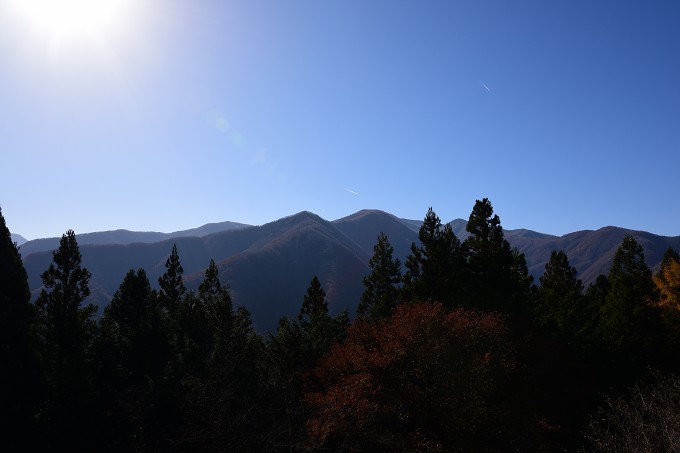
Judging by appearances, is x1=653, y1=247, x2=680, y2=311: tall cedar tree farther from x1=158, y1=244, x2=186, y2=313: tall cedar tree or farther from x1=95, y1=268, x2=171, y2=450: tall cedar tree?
x1=158, y1=244, x2=186, y2=313: tall cedar tree

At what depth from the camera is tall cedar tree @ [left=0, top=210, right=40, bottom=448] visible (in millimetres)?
19594

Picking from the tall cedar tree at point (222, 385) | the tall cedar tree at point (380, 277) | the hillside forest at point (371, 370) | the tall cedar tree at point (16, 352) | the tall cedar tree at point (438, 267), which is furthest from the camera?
the tall cedar tree at point (380, 277)

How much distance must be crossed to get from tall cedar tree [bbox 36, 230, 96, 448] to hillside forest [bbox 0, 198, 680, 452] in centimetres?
9

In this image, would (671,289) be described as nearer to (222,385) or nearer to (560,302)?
(560,302)

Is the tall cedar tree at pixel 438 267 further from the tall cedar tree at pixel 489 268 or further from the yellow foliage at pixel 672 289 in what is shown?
the yellow foliage at pixel 672 289

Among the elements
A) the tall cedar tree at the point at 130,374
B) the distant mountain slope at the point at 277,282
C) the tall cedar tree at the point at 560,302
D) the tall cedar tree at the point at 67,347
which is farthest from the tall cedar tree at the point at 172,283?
the distant mountain slope at the point at 277,282

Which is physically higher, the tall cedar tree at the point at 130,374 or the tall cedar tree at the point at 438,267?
the tall cedar tree at the point at 438,267

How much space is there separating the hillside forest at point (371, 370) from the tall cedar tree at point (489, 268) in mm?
106

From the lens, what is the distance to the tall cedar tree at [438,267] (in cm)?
2983

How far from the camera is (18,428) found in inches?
774

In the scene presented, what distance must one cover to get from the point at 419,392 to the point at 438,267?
13.9 meters

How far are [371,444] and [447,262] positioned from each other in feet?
50.9

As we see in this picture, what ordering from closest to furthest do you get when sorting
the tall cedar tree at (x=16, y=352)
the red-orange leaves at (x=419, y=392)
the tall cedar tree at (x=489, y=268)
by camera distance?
1. the red-orange leaves at (x=419, y=392)
2. the tall cedar tree at (x=16, y=352)
3. the tall cedar tree at (x=489, y=268)

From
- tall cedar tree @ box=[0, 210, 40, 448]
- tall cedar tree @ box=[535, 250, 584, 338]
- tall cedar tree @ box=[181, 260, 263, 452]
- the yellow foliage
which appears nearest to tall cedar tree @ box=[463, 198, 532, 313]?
tall cedar tree @ box=[535, 250, 584, 338]
